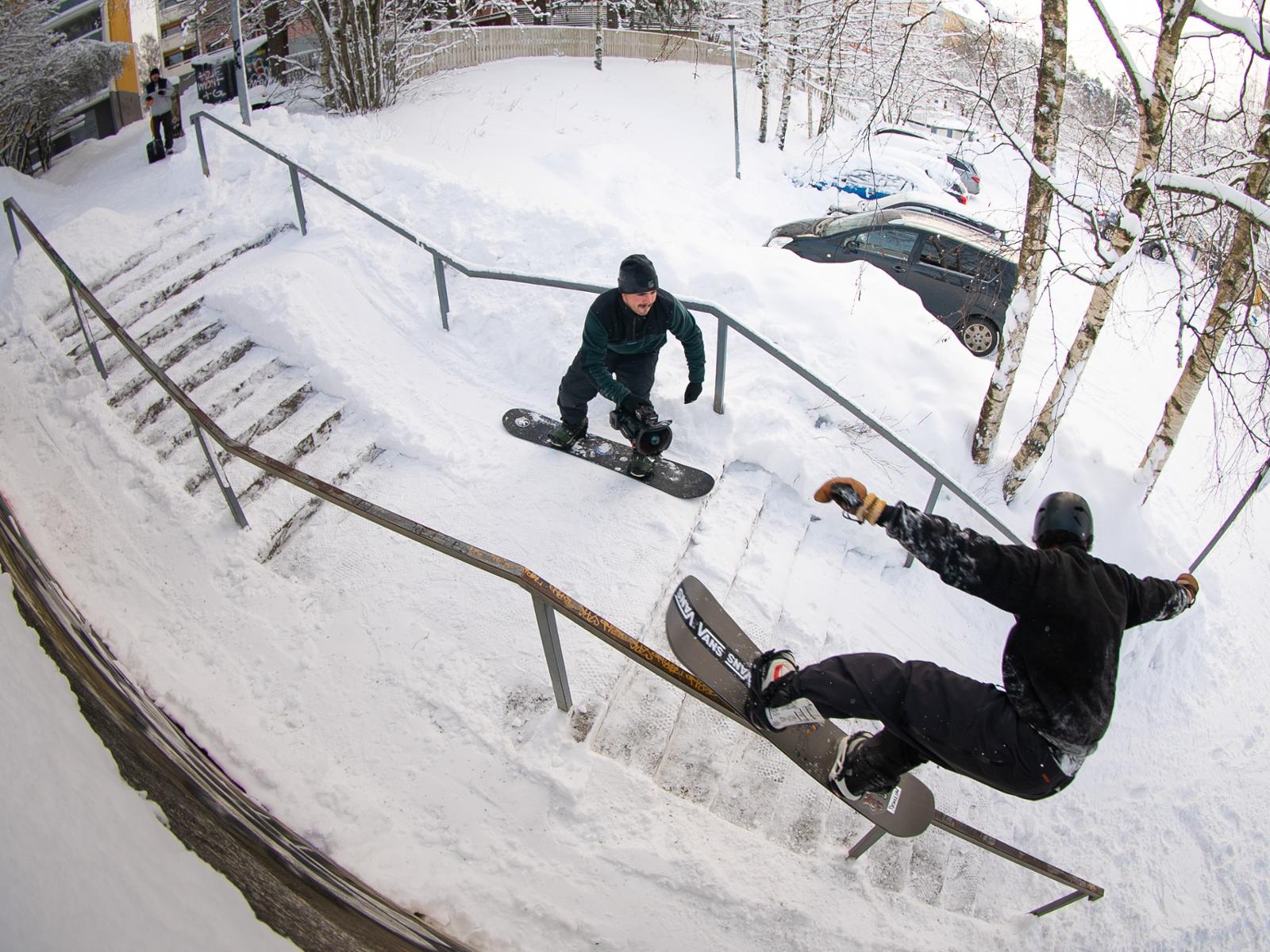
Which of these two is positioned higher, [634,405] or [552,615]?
[552,615]

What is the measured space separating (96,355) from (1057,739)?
229 inches

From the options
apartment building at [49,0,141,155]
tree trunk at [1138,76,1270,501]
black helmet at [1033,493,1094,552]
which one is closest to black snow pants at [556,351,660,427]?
black helmet at [1033,493,1094,552]

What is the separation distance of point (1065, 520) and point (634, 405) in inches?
97.8

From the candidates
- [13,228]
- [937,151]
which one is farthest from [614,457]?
[937,151]

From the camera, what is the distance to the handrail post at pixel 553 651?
281 centimetres

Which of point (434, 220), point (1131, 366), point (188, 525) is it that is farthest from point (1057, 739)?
point (1131, 366)

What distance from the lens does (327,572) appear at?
12.7ft

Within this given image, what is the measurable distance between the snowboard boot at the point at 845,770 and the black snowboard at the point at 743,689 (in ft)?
0.06

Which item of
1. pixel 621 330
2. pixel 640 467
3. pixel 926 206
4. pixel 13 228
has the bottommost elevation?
pixel 640 467

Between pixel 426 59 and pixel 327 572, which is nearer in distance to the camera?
pixel 327 572

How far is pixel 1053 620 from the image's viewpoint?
2566mm

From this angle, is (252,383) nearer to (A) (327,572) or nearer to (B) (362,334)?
(B) (362,334)

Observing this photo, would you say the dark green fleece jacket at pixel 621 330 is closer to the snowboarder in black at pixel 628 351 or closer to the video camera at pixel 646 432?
the snowboarder in black at pixel 628 351

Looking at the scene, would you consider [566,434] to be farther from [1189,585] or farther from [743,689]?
[1189,585]
